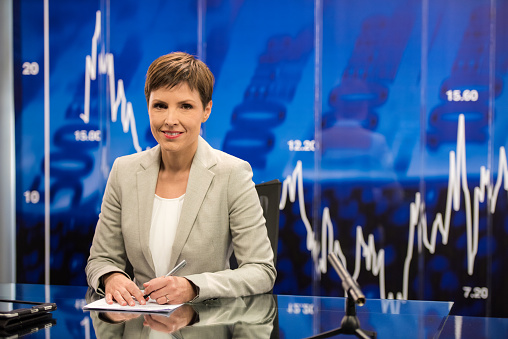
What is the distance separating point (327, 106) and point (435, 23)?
87 centimetres

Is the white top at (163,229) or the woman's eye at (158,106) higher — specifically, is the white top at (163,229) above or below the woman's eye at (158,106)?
below

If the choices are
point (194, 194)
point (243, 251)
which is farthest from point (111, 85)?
point (243, 251)

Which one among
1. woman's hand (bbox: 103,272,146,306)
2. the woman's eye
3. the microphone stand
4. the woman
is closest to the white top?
the woman

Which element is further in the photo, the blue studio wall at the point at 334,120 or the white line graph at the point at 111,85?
the white line graph at the point at 111,85

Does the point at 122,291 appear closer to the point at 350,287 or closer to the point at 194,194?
the point at 194,194

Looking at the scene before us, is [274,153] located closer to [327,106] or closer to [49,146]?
[327,106]

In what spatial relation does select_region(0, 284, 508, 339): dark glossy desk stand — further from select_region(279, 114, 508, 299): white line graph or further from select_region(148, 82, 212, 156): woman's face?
select_region(279, 114, 508, 299): white line graph

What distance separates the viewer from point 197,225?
1.94 meters

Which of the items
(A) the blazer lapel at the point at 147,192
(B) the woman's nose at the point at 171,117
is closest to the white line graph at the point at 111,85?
(A) the blazer lapel at the point at 147,192

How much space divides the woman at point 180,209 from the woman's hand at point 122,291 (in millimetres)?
82

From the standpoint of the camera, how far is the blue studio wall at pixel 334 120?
3689 millimetres

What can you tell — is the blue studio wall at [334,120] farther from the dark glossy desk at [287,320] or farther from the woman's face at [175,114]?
the dark glossy desk at [287,320]

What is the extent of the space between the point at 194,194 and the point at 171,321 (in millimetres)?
651

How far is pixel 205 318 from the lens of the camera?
1419 millimetres
